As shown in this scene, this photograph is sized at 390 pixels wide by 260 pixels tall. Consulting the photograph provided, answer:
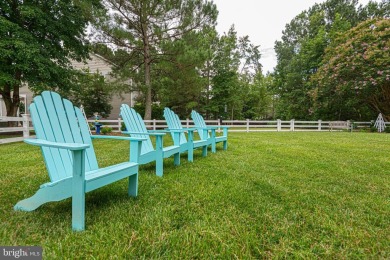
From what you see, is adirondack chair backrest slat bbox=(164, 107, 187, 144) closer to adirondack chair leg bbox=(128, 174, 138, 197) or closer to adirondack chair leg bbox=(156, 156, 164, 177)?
adirondack chair leg bbox=(156, 156, 164, 177)

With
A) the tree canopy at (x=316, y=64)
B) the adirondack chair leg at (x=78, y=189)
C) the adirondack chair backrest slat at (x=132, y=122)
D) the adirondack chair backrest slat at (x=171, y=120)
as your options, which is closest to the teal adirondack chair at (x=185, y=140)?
the adirondack chair backrest slat at (x=171, y=120)

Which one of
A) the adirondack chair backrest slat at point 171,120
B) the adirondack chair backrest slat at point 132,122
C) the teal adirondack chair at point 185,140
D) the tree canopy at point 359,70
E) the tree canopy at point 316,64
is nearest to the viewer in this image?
the adirondack chair backrest slat at point 132,122

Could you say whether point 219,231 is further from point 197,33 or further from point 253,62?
point 253,62

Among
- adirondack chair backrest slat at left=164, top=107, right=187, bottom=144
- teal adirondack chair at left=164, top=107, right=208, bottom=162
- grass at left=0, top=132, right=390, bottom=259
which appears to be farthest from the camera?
adirondack chair backrest slat at left=164, top=107, right=187, bottom=144

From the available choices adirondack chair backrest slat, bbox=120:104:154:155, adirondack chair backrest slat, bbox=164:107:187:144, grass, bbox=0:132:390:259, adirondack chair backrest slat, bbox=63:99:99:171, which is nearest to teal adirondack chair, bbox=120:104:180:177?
adirondack chair backrest slat, bbox=120:104:154:155

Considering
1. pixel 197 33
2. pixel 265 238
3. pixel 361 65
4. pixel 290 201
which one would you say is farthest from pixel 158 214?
pixel 361 65

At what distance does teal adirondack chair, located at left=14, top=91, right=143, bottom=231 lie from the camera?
1.48m

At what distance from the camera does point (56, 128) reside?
6.34 ft

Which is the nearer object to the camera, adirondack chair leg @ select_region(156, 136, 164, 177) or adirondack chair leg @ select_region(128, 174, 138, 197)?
adirondack chair leg @ select_region(128, 174, 138, 197)

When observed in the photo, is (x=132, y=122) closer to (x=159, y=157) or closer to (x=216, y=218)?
(x=159, y=157)

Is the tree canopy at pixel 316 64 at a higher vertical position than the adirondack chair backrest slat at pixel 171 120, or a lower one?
higher

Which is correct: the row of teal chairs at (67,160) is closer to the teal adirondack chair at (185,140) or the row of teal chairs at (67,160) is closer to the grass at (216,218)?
the grass at (216,218)

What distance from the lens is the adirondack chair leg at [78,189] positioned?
57.1 inches

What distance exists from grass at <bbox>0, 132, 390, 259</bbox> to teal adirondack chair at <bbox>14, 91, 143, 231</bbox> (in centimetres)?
20
